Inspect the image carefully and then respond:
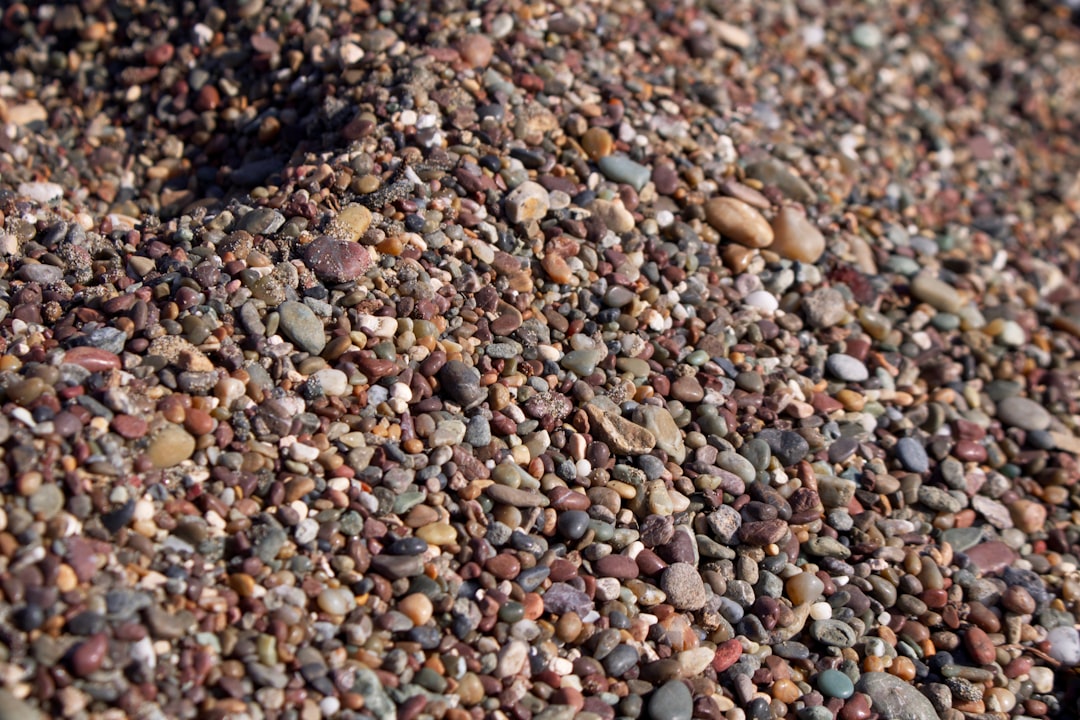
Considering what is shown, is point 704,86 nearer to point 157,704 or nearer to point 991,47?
point 991,47

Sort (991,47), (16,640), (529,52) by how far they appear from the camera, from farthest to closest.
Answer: (991,47) < (529,52) < (16,640)

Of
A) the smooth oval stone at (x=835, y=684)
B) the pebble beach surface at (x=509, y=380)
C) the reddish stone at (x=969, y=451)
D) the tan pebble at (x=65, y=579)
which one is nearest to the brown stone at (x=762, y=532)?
the pebble beach surface at (x=509, y=380)

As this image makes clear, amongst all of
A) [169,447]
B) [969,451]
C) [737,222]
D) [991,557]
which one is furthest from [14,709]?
[969,451]

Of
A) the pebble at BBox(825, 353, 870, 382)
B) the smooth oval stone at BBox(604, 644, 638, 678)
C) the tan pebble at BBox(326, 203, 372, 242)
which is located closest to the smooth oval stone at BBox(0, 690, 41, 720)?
the smooth oval stone at BBox(604, 644, 638, 678)

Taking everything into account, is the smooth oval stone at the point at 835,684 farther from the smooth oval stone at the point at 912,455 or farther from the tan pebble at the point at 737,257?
the tan pebble at the point at 737,257

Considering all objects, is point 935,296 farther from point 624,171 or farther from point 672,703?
point 672,703

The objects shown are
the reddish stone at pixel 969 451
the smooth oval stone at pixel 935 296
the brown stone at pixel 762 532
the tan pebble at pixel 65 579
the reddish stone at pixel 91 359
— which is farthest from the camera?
the smooth oval stone at pixel 935 296

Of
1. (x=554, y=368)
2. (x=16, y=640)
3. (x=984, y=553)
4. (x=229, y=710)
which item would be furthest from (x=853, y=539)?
(x=16, y=640)

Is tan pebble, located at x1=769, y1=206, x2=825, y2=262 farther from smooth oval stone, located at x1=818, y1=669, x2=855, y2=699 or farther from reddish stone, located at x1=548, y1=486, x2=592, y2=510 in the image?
smooth oval stone, located at x1=818, y1=669, x2=855, y2=699
